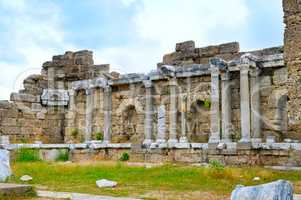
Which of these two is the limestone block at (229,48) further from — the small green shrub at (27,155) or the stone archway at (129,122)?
the small green shrub at (27,155)

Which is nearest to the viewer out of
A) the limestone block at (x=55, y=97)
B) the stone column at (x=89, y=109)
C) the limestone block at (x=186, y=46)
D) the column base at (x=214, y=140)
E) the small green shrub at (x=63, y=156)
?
the column base at (x=214, y=140)

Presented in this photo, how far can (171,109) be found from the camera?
1856 centimetres

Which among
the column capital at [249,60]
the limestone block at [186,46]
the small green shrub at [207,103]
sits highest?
the limestone block at [186,46]

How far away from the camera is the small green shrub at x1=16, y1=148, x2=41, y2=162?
740 inches

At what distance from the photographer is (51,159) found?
65.8 feet

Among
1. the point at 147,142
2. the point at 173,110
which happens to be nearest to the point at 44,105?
the point at 147,142

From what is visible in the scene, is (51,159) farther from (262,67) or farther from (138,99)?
(262,67)

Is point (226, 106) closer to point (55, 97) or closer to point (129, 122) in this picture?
point (129, 122)

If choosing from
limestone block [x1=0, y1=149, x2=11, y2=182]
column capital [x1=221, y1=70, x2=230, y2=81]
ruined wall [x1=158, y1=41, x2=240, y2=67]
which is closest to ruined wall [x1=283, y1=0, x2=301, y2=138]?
column capital [x1=221, y1=70, x2=230, y2=81]

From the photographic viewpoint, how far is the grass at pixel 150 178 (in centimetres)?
944

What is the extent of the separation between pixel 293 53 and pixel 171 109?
8.74m

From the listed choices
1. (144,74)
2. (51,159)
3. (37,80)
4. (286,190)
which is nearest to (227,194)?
(286,190)

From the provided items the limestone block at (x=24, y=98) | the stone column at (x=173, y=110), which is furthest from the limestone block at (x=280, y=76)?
the limestone block at (x=24, y=98)

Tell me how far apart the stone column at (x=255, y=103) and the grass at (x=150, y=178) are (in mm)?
3222
